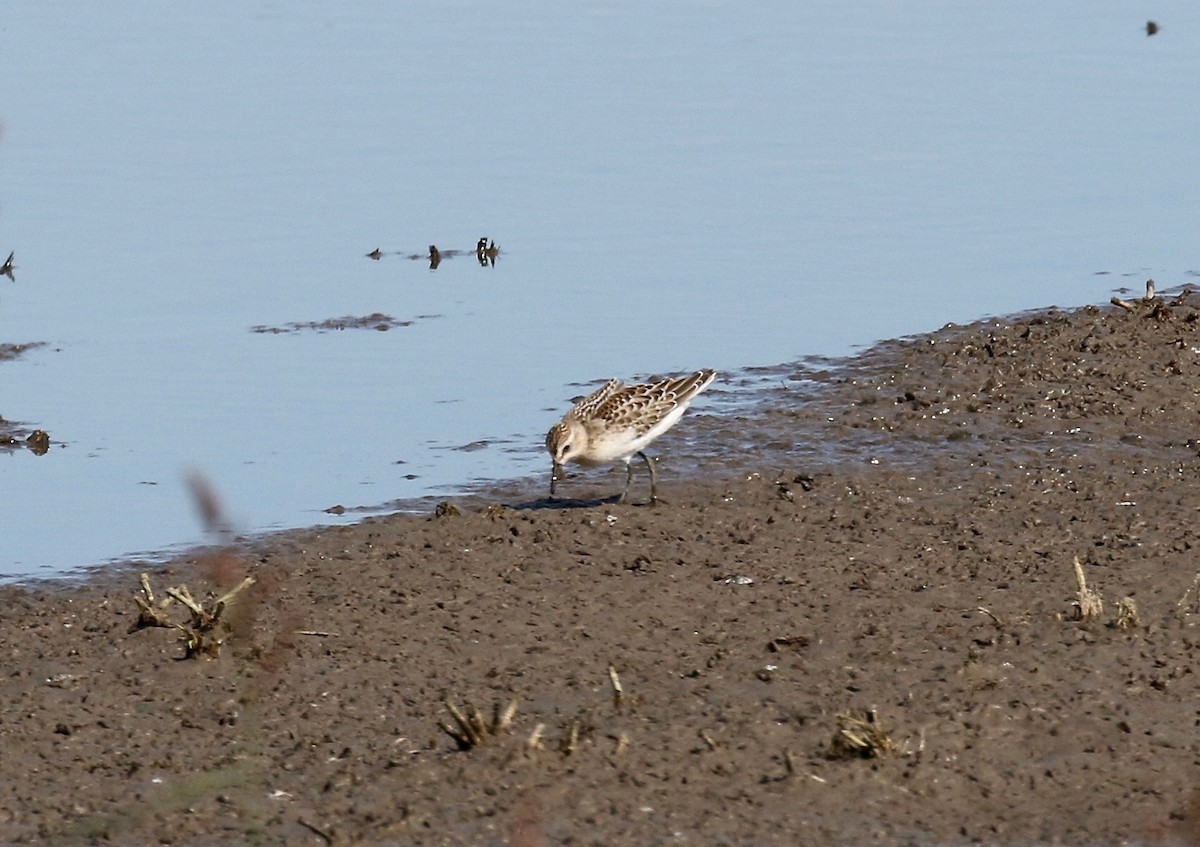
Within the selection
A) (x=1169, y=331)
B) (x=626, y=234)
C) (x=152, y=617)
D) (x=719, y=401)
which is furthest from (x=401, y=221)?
(x=152, y=617)

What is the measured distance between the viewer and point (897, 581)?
9.73 meters

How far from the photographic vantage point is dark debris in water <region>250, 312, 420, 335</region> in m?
15.5

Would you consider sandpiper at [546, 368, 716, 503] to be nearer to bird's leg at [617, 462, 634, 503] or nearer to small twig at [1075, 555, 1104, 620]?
bird's leg at [617, 462, 634, 503]

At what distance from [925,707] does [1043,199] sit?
11.6 meters

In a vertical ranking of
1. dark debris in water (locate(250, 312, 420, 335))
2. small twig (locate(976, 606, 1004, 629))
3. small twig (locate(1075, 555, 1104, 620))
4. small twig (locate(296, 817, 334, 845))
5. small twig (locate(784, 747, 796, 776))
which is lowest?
small twig (locate(296, 817, 334, 845))

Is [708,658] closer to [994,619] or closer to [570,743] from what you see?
[994,619]

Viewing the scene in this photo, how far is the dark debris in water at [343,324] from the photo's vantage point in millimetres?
15500

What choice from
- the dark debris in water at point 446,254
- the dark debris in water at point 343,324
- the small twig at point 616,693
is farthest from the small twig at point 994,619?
the dark debris in water at point 446,254

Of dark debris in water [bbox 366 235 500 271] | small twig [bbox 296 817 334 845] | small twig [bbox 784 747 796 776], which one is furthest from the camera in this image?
dark debris in water [bbox 366 235 500 271]

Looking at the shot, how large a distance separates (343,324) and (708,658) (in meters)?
7.51

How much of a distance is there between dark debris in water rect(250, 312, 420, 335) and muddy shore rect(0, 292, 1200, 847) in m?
3.52

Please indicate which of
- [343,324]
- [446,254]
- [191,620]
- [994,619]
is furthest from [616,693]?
[446,254]

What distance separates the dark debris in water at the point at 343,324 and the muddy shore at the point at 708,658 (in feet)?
11.5

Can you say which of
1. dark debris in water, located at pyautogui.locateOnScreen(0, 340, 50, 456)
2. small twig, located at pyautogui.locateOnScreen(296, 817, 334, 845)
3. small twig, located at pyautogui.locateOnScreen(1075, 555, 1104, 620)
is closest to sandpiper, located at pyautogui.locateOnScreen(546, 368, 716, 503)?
small twig, located at pyautogui.locateOnScreen(1075, 555, 1104, 620)
